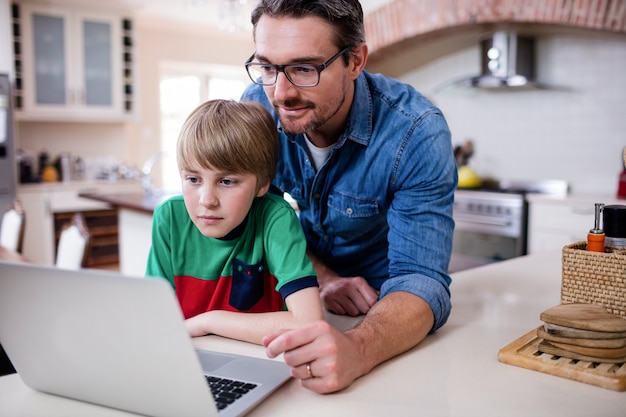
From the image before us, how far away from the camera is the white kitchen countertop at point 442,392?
735 millimetres

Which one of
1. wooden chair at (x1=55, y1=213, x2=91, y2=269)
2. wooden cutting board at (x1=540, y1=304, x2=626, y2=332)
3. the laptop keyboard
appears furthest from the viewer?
wooden chair at (x1=55, y1=213, x2=91, y2=269)

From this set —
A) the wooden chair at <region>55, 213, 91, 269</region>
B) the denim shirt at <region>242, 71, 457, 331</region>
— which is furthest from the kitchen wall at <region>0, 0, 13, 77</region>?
the denim shirt at <region>242, 71, 457, 331</region>

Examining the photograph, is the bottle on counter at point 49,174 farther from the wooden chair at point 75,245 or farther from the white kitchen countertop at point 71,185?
the wooden chair at point 75,245

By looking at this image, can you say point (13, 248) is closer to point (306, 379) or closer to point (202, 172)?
point (202, 172)

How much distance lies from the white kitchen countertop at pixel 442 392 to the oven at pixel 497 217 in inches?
108

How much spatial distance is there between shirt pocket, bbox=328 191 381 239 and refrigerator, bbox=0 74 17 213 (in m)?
4.12

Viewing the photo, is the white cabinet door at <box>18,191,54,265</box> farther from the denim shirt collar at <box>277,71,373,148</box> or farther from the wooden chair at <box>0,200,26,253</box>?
the denim shirt collar at <box>277,71,373,148</box>

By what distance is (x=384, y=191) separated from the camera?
128cm

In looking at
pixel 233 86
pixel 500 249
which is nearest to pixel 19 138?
pixel 233 86

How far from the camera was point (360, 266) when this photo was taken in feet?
4.96

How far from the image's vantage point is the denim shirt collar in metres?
1.28

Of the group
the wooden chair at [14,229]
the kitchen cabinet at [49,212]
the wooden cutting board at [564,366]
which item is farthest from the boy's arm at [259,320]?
the kitchen cabinet at [49,212]

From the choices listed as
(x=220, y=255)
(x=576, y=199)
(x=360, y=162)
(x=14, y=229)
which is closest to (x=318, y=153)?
(x=360, y=162)

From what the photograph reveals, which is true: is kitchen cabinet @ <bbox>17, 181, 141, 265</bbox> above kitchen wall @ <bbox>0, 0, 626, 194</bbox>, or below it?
below
